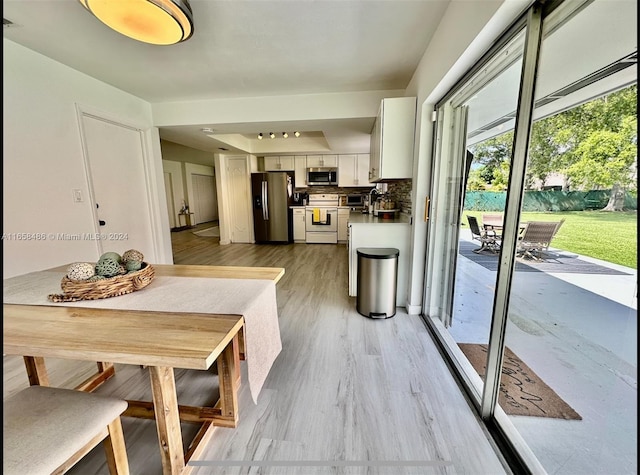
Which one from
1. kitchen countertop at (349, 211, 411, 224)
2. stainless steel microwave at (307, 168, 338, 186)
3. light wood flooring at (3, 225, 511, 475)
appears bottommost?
light wood flooring at (3, 225, 511, 475)

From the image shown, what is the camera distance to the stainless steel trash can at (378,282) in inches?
103

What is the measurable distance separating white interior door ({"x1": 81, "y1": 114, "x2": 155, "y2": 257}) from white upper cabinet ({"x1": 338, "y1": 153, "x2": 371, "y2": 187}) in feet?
12.2

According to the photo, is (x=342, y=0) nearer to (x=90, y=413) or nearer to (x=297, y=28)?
(x=297, y=28)

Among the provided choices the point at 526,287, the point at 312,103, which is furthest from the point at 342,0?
the point at 526,287

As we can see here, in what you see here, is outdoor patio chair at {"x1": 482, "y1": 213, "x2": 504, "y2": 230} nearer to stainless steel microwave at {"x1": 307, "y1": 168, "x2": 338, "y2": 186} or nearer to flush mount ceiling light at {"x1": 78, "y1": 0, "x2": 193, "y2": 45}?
flush mount ceiling light at {"x1": 78, "y1": 0, "x2": 193, "y2": 45}

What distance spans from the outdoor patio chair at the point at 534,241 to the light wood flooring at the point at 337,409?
0.93 metres

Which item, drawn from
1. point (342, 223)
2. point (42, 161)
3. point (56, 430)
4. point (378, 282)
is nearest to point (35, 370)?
point (56, 430)

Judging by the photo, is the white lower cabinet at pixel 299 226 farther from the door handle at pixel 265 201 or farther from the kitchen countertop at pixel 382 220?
the kitchen countertop at pixel 382 220

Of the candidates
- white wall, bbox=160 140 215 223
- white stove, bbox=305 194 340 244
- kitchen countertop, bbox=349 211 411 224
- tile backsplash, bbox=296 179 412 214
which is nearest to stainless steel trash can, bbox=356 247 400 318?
kitchen countertop, bbox=349 211 411 224

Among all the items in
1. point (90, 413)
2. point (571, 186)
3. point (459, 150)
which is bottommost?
point (90, 413)

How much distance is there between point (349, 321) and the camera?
261 cm

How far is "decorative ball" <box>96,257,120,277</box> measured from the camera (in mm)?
1363

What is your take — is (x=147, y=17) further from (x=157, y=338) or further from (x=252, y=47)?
(x=157, y=338)

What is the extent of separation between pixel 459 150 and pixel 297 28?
145 centimetres
